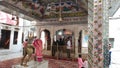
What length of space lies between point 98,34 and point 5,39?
12.3m

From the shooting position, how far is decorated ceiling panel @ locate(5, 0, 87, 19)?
29.2 feet

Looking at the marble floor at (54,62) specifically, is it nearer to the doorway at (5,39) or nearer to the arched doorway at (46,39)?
the doorway at (5,39)

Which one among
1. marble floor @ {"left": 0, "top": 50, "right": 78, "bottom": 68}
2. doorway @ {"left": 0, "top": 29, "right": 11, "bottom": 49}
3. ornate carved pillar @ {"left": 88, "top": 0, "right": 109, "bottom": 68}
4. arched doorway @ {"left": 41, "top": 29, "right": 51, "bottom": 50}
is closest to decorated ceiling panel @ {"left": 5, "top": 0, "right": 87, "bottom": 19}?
arched doorway @ {"left": 41, "top": 29, "right": 51, "bottom": 50}

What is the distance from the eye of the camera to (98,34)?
2.04m

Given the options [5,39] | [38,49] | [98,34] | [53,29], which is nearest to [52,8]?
[53,29]

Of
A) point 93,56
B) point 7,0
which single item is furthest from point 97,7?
point 7,0

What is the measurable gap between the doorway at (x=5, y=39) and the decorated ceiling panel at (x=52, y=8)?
12.0 feet

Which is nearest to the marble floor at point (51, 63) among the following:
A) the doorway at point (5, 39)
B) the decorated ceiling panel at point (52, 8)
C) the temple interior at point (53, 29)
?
the temple interior at point (53, 29)

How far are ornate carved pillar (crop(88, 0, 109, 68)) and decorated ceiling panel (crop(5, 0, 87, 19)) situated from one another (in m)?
6.62

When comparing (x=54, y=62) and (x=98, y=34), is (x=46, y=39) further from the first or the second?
(x=98, y=34)

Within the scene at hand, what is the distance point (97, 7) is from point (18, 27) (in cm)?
1314

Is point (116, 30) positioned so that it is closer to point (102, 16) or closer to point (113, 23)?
point (113, 23)

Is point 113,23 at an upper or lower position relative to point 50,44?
upper

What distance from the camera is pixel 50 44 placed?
12.0m
